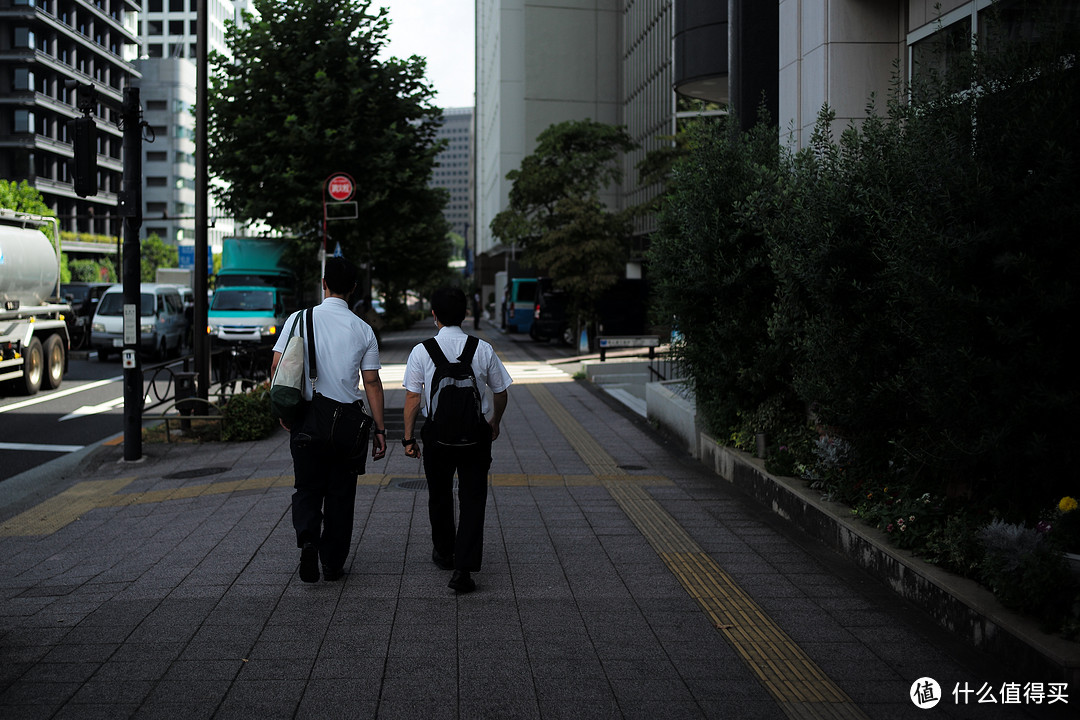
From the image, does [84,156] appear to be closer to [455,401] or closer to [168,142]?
[455,401]

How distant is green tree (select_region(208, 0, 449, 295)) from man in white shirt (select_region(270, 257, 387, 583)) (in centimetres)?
2528

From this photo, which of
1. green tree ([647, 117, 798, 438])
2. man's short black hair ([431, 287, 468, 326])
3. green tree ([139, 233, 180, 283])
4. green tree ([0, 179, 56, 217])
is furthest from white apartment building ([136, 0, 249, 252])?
man's short black hair ([431, 287, 468, 326])

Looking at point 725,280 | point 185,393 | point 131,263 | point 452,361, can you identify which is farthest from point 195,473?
point 452,361

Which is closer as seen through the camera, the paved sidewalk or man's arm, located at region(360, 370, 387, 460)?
the paved sidewalk

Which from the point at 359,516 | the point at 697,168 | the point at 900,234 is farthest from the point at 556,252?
the point at 900,234

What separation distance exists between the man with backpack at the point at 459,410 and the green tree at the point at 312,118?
1004 inches

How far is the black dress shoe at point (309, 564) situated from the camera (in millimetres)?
5828

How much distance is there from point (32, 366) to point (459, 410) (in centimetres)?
1607

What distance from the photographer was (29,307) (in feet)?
64.1

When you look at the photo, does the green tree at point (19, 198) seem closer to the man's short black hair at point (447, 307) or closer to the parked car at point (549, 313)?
the parked car at point (549, 313)

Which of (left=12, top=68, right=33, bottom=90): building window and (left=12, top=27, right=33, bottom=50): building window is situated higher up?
(left=12, top=27, right=33, bottom=50): building window

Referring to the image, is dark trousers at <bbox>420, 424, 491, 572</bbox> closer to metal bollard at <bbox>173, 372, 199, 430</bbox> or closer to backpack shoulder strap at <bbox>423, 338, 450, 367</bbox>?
backpack shoulder strap at <bbox>423, 338, 450, 367</bbox>

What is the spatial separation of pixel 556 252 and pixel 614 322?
3389 millimetres

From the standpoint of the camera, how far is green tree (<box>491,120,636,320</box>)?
3158 centimetres
